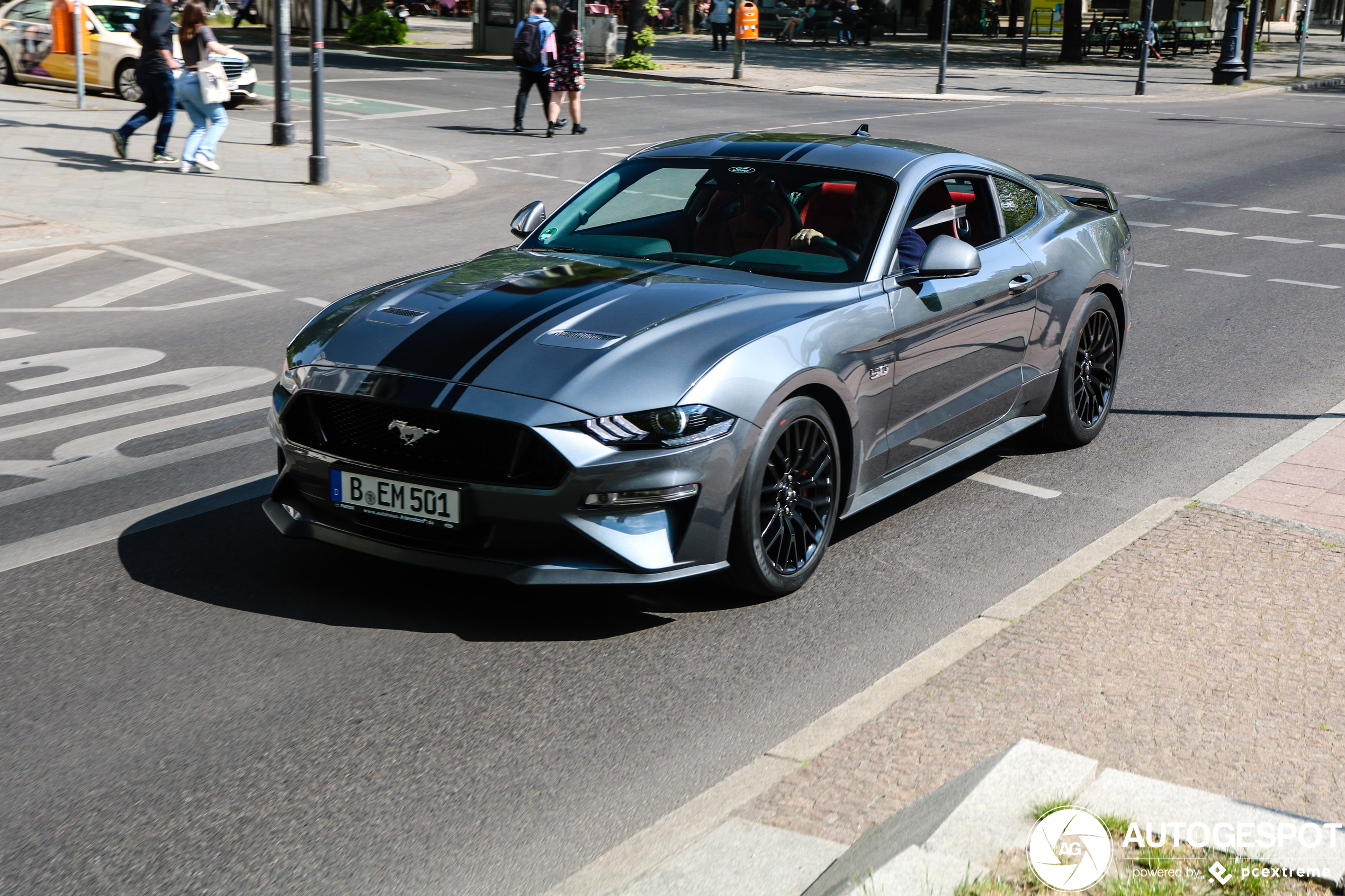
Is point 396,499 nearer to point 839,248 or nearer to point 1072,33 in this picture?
point 839,248

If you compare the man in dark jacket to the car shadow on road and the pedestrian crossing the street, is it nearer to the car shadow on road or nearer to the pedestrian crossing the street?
the pedestrian crossing the street

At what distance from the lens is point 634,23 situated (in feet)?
121

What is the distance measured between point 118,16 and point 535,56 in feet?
25.7

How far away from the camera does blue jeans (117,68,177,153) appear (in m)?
15.9

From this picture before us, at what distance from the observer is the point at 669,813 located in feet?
11.9

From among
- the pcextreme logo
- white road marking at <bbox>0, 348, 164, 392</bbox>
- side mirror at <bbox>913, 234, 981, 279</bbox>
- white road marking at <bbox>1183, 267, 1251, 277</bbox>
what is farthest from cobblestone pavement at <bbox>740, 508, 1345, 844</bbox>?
white road marking at <bbox>1183, 267, 1251, 277</bbox>

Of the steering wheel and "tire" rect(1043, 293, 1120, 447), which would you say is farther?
"tire" rect(1043, 293, 1120, 447)

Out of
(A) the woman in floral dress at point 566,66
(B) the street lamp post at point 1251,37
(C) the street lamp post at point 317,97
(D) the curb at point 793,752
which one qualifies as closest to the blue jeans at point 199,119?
(C) the street lamp post at point 317,97

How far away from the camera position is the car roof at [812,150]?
600 cm

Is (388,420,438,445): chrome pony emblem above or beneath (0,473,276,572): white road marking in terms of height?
above

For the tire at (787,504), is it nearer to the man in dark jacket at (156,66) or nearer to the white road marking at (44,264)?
the white road marking at (44,264)

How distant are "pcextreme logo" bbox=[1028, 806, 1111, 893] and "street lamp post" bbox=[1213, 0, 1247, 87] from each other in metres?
38.1

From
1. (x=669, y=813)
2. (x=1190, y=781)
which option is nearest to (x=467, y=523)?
(x=669, y=813)

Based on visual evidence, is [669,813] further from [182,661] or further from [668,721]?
[182,661]
